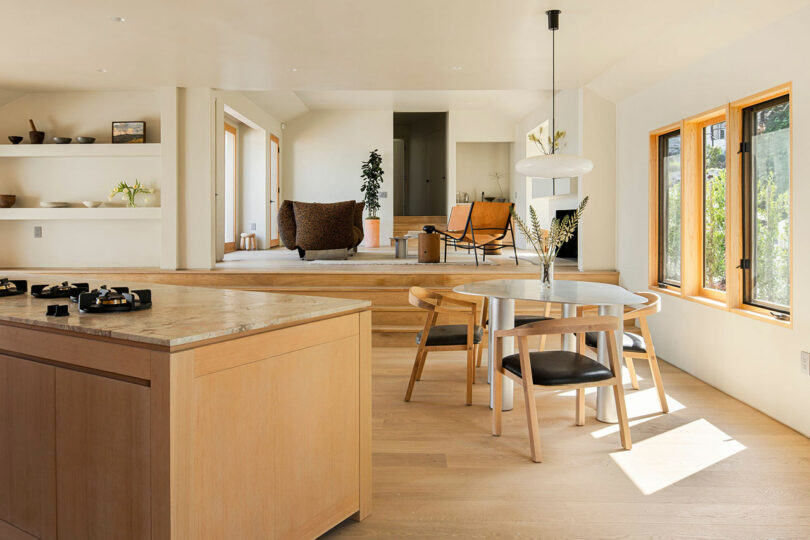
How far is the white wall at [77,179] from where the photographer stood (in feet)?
21.3

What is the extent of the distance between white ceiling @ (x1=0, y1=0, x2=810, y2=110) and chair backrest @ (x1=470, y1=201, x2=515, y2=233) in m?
1.60

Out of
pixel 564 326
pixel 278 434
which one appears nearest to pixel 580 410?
pixel 564 326

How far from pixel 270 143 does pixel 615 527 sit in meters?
9.60

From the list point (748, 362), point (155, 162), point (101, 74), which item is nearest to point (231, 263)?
point (155, 162)

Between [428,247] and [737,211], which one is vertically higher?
[737,211]

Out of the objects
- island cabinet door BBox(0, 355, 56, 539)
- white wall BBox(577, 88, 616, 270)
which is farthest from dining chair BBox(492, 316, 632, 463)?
white wall BBox(577, 88, 616, 270)

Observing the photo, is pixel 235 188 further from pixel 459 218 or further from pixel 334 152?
pixel 459 218

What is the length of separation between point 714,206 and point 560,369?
2.49m

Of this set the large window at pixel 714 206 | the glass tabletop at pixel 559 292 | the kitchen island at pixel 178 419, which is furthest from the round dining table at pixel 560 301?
the kitchen island at pixel 178 419

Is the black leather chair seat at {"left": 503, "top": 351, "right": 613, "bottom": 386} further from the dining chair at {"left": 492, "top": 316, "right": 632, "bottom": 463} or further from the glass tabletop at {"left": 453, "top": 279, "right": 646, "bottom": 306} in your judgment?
the glass tabletop at {"left": 453, "top": 279, "right": 646, "bottom": 306}

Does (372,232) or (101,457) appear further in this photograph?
(372,232)

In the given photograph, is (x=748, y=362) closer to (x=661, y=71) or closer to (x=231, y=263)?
(x=661, y=71)

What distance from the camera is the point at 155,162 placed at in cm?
648

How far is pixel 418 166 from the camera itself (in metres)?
14.4
